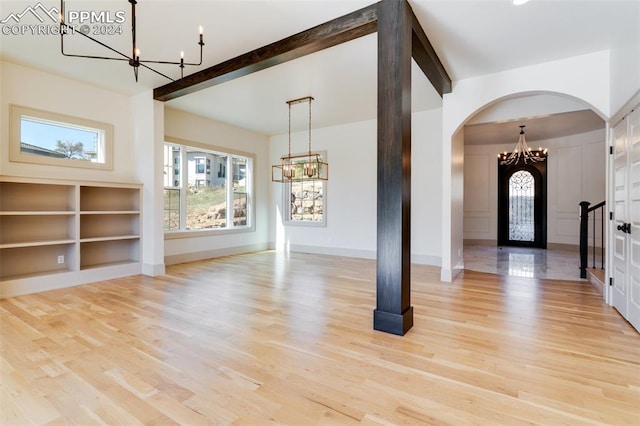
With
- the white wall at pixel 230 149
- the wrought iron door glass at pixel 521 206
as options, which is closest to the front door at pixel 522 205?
the wrought iron door glass at pixel 521 206

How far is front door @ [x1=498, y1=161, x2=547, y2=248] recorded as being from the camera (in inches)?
341

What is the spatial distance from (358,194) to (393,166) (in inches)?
166

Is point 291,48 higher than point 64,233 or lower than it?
higher

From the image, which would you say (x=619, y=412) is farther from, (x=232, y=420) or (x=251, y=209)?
(x=251, y=209)

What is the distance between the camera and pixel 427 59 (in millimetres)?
3488

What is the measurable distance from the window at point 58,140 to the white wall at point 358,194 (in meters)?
3.92

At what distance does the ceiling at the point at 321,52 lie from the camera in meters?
2.83

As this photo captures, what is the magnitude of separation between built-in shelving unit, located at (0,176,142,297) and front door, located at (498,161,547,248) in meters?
9.47

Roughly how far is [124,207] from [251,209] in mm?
2924

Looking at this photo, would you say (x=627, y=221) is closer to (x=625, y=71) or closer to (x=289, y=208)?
(x=625, y=71)

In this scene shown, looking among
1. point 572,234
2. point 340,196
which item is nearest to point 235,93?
point 340,196

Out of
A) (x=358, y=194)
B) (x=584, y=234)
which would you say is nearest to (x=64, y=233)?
(x=358, y=194)

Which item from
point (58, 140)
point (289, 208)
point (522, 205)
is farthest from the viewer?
point (522, 205)

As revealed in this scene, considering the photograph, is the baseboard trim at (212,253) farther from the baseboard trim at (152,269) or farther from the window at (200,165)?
the window at (200,165)
